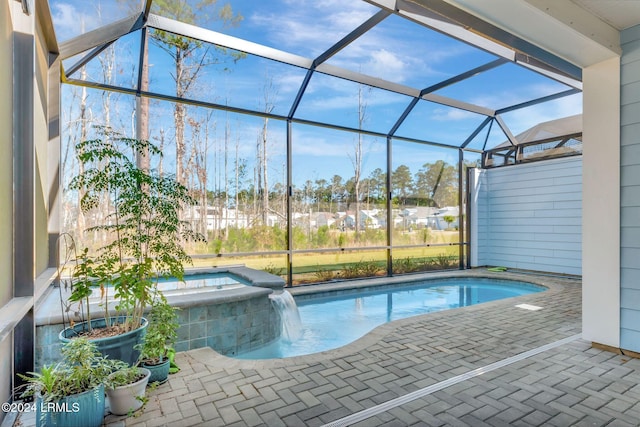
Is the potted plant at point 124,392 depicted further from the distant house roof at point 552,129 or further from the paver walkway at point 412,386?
the distant house roof at point 552,129

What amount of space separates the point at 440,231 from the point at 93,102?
25.6 feet

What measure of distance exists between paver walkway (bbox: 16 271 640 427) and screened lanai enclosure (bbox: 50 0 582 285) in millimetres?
2940

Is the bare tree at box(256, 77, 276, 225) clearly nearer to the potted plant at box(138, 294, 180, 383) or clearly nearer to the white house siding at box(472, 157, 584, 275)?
the potted plant at box(138, 294, 180, 383)

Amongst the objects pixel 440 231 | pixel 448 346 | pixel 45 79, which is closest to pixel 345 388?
pixel 448 346

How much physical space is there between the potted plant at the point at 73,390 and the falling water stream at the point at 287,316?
2.39 m

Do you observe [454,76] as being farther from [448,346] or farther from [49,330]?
[49,330]

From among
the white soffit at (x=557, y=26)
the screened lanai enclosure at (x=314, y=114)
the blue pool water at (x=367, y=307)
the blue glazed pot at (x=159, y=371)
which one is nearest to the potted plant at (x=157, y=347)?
the blue glazed pot at (x=159, y=371)

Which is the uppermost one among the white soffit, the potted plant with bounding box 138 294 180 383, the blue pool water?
the white soffit

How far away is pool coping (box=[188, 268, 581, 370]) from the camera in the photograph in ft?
10.2

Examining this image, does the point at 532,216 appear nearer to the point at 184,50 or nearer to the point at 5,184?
the point at 184,50

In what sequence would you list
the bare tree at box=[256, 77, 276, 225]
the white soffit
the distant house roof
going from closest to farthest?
1. the white soffit
2. the bare tree at box=[256, 77, 276, 225]
3. the distant house roof

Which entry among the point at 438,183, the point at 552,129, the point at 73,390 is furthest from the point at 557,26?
the point at 438,183

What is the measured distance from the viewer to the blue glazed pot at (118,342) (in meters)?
2.50

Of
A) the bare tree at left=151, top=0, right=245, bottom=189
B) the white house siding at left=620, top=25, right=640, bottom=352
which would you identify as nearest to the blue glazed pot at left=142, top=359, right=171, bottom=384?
the bare tree at left=151, top=0, right=245, bottom=189
